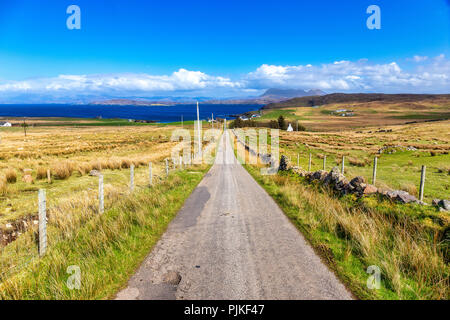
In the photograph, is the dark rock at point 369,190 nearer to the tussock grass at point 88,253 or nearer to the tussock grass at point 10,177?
the tussock grass at point 88,253

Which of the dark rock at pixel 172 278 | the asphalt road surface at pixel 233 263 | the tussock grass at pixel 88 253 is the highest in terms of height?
the tussock grass at pixel 88 253

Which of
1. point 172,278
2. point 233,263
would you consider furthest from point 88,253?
point 233,263

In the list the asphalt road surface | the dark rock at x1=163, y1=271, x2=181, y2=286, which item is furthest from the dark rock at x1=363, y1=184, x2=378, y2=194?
the dark rock at x1=163, y1=271, x2=181, y2=286

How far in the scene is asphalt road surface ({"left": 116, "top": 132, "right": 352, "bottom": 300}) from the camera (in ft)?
14.8

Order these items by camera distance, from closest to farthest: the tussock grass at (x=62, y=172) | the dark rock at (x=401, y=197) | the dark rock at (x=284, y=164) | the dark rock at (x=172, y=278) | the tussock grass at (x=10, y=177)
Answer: the dark rock at (x=172, y=278), the dark rock at (x=401, y=197), the tussock grass at (x=10, y=177), the tussock grass at (x=62, y=172), the dark rock at (x=284, y=164)

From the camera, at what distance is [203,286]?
4.68m

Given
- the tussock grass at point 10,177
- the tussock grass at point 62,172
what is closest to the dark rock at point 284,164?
the tussock grass at point 62,172

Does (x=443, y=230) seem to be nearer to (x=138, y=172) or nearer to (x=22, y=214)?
(x=22, y=214)

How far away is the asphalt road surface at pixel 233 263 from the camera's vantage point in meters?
4.51

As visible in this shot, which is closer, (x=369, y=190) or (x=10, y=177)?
(x=369, y=190)

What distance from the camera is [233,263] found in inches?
220

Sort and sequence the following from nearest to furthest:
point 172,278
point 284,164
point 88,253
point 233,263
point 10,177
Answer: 1. point 172,278
2. point 233,263
3. point 88,253
4. point 10,177
5. point 284,164

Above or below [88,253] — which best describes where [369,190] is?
above

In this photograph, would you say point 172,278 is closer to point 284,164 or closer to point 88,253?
point 88,253
